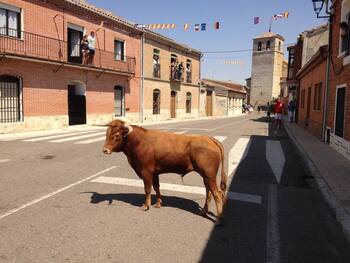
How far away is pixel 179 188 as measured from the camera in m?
6.68

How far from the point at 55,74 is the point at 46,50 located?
1.46 meters

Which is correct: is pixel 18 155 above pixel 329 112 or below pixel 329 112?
below

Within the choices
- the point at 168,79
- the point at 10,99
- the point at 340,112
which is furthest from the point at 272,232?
the point at 168,79

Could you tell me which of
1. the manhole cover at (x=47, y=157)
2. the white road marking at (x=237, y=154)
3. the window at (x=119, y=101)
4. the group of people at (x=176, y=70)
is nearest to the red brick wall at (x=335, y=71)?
the white road marking at (x=237, y=154)

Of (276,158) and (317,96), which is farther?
Answer: (317,96)

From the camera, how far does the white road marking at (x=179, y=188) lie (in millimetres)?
6062

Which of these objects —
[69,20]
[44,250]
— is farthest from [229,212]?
[69,20]

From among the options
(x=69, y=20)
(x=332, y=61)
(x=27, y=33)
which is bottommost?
(x=332, y=61)

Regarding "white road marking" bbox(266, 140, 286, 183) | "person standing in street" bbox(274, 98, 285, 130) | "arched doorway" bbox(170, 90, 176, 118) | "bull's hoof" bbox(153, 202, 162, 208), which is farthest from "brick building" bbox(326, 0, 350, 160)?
"arched doorway" bbox(170, 90, 176, 118)

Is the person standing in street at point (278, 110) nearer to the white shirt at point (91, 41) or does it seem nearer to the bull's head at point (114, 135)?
the white shirt at point (91, 41)

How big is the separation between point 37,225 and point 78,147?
24.9ft

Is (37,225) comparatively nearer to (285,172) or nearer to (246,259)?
(246,259)

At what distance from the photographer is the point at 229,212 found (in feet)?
17.4

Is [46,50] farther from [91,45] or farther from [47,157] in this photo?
[47,157]
